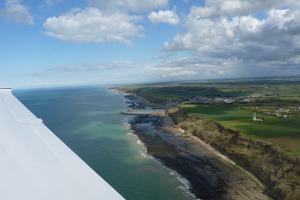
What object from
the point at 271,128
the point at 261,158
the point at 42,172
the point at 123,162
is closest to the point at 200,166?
the point at 261,158

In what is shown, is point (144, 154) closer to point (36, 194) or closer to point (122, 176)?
point (122, 176)

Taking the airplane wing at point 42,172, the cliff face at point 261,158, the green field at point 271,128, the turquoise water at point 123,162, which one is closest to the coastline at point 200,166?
the cliff face at point 261,158

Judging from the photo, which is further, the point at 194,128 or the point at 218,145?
the point at 194,128

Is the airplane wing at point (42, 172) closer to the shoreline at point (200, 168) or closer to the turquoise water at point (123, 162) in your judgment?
the turquoise water at point (123, 162)

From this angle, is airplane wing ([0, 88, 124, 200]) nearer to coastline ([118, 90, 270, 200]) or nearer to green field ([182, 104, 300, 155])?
coastline ([118, 90, 270, 200])

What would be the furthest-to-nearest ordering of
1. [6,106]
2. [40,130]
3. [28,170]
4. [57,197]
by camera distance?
[6,106] → [40,130] → [28,170] → [57,197]

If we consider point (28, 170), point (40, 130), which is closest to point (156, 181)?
point (40, 130)

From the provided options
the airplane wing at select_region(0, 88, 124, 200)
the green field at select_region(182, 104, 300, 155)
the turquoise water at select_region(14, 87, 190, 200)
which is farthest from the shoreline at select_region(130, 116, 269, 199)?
the airplane wing at select_region(0, 88, 124, 200)
